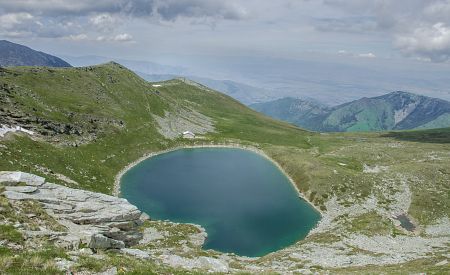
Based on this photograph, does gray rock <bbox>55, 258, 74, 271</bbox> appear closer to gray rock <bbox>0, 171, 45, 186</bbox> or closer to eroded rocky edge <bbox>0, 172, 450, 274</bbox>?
eroded rocky edge <bbox>0, 172, 450, 274</bbox>

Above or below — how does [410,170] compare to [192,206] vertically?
above

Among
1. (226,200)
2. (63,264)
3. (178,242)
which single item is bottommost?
(226,200)

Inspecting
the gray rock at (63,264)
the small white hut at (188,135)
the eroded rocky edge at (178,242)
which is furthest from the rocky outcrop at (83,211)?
the small white hut at (188,135)

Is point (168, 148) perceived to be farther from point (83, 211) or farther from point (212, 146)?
point (83, 211)

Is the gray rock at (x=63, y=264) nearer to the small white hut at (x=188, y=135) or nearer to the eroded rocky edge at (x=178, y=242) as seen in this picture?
the eroded rocky edge at (x=178, y=242)

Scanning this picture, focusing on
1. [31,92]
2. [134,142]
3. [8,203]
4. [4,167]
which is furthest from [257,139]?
[8,203]

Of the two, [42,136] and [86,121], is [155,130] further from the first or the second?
[42,136]

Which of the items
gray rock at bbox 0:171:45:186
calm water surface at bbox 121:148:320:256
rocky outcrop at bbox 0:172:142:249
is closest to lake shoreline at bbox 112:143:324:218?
calm water surface at bbox 121:148:320:256

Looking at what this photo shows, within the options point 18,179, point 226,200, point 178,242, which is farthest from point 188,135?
point 18,179
